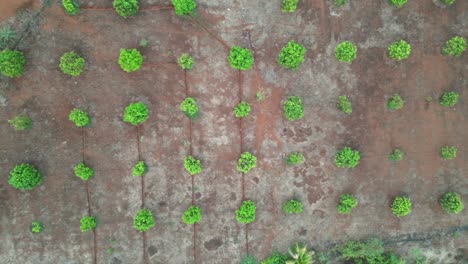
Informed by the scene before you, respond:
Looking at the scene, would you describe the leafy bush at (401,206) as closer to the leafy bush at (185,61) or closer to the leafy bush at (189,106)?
the leafy bush at (189,106)

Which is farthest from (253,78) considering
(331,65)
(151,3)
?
(151,3)

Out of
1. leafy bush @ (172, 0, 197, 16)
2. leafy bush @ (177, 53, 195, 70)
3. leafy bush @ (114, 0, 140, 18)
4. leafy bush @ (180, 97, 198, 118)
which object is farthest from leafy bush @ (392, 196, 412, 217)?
leafy bush @ (114, 0, 140, 18)

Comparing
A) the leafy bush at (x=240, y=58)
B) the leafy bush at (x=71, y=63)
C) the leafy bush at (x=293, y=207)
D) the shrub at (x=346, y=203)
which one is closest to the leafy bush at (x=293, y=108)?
the leafy bush at (x=240, y=58)

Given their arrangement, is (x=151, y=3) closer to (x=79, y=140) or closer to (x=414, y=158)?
(x=79, y=140)

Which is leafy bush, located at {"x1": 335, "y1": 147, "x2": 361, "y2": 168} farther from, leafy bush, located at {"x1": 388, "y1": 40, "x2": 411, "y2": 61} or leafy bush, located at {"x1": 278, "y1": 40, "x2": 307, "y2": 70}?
leafy bush, located at {"x1": 388, "y1": 40, "x2": 411, "y2": 61}

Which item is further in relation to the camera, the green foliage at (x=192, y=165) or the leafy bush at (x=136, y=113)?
the green foliage at (x=192, y=165)

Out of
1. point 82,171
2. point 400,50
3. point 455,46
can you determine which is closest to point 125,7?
point 82,171

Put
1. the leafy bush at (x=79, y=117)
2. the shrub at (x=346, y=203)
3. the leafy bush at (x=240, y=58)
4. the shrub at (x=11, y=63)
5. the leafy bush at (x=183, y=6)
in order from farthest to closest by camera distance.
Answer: the shrub at (x=346, y=203), the leafy bush at (x=240, y=58), the leafy bush at (x=79, y=117), the leafy bush at (x=183, y=6), the shrub at (x=11, y=63)
